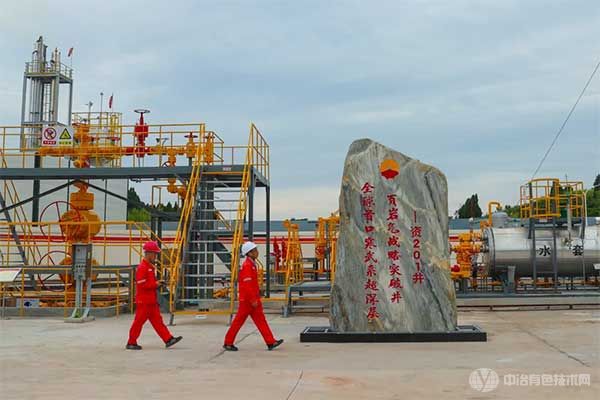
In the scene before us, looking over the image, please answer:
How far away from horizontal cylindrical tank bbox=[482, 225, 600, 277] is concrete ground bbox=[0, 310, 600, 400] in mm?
6527

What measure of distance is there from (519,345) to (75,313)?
1054cm

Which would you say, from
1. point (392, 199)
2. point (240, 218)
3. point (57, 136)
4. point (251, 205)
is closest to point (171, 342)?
point (392, 199)

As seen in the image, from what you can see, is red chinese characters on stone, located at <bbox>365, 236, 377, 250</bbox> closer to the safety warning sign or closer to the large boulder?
the large boulder

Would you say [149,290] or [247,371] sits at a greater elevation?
[149,290]

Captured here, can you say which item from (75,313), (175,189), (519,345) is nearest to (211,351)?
(519,345)

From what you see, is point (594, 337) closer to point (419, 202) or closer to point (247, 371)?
point (419, 202)

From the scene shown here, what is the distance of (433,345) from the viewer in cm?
1105

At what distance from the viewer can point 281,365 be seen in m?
9.23

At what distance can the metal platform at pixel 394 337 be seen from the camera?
37.2 ft

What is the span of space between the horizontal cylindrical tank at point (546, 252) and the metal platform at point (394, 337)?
9.55 meters

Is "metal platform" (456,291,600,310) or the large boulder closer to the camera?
the large boulder

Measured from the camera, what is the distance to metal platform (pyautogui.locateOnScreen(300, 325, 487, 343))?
11344 mm

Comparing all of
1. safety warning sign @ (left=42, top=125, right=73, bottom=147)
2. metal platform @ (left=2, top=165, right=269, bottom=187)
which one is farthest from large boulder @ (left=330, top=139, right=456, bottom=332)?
safety warning sign @ (left=42, top=125, right=73, bottom=147)

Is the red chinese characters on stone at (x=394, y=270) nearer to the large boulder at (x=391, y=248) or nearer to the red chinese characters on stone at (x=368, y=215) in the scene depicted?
the large boulder at (x=391, y=248)
